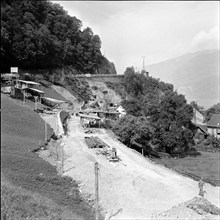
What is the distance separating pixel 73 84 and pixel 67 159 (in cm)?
3460

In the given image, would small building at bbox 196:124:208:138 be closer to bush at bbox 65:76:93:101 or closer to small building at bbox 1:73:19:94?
bush at bbox 65:76:93:101

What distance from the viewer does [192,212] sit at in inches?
489

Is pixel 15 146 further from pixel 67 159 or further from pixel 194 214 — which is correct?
pixel 67 159

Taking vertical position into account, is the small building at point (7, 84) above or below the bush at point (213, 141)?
above

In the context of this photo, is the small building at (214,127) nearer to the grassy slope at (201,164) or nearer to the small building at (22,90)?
the grassy slope at (201,164)

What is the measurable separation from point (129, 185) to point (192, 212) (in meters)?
3.72

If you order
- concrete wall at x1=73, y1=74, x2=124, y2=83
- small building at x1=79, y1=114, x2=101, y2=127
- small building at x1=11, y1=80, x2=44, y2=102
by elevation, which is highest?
concrete wall at x1=73, y1=74, x2=124, y2=83

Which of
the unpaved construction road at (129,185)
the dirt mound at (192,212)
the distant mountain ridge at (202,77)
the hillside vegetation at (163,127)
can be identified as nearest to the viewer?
the dirt mound at (192,212)

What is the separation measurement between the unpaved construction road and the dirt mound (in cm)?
56

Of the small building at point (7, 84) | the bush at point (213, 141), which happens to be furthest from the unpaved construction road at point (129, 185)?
the bush at point (213, 141)

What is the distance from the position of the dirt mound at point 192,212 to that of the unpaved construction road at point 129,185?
1.85 ft

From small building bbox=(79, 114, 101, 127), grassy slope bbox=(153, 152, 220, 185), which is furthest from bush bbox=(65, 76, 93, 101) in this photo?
grassy slope bbox=(153, 152, 220, 185)

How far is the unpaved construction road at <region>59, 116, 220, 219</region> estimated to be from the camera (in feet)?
42.9

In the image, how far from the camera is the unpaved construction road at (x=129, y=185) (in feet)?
42.9
